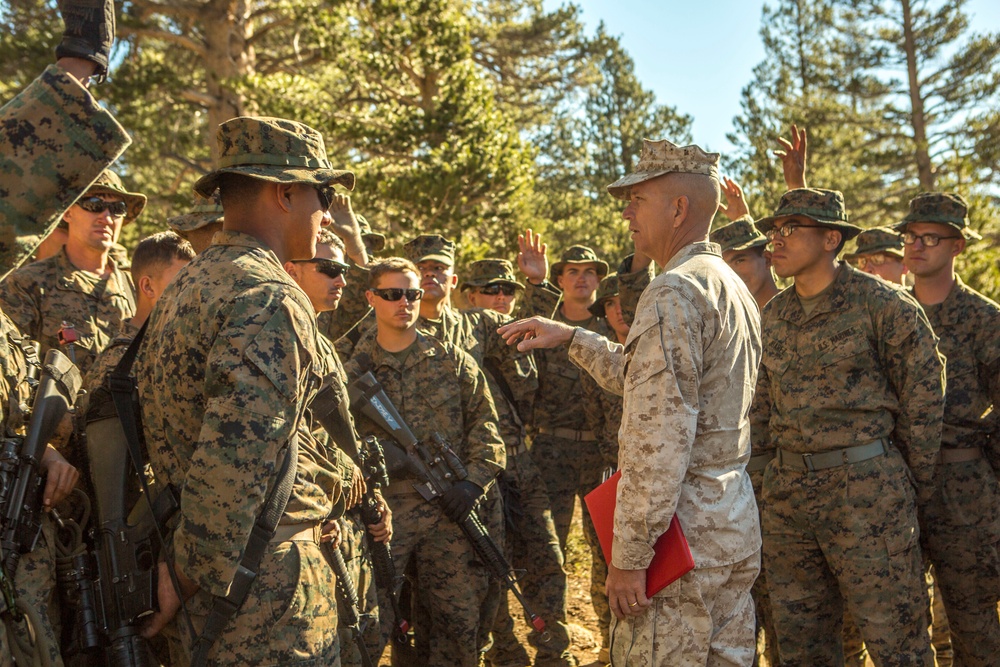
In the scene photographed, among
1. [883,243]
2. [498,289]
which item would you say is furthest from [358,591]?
[883,243]

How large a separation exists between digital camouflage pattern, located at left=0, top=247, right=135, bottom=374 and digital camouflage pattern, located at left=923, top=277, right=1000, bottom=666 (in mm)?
4830

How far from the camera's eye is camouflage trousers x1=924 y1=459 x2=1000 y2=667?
466 cm

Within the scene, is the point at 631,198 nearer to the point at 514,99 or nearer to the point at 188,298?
the point at 188,298

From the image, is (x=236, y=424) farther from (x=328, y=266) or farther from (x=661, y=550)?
(x=328, y=266)

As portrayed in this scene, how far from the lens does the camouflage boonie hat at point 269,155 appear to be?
2.66m

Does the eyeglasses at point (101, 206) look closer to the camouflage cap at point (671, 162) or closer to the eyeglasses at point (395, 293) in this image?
the eyeglasses at point (395, 293)

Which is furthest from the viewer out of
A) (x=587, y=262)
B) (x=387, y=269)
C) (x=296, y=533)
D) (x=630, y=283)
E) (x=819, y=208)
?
(x=587, y=262)

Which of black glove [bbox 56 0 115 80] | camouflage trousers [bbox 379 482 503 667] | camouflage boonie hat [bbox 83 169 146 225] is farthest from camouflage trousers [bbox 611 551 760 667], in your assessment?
camouflage boonie hat [bbox 83 169 146 225]

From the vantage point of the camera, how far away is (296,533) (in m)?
2.64

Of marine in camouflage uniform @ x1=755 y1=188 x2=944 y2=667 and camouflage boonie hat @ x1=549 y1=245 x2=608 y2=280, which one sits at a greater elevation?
camouflage boonie hat @ x1=549 y1=245 x2=608 y2=280

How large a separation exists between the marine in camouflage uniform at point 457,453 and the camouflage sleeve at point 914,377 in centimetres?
223

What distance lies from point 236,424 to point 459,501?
2739mm

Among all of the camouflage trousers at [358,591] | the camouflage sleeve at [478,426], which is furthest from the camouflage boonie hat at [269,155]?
the camouflage sleeve at [478,426]

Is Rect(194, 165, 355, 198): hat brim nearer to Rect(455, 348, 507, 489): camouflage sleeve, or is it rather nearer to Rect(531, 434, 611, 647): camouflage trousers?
Rect(455, 348, 507, 489): camouflage sleeve
